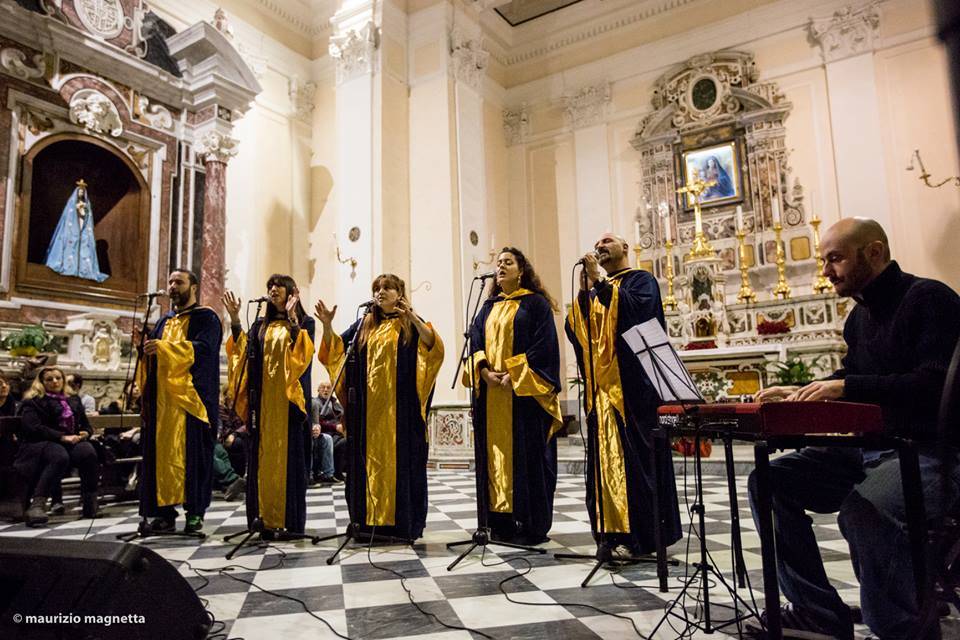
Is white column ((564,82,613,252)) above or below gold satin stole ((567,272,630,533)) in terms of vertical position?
above

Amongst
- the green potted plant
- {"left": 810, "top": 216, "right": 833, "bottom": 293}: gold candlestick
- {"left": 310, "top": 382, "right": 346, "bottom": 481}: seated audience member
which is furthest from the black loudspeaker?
{"left": 810, "top": 216, "right": 833, "bottom": 293}: gold candlestick

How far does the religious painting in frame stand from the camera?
31.5 ft

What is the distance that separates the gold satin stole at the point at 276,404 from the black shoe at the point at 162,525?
720 mm

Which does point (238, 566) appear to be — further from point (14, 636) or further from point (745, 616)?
point (745, 616)

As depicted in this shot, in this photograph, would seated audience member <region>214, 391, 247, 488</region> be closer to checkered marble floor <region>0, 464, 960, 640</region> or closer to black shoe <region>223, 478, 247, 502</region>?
black shoe <region>223, 478, 247, 502</region>

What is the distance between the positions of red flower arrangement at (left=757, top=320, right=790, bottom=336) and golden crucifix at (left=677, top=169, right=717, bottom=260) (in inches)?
49.7

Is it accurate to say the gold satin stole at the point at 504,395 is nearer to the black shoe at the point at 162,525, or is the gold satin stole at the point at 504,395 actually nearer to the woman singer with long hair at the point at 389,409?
the woman singer with long hair at the point at 389,409

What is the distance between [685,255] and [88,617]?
9274 mm

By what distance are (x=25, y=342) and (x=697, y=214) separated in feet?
27.7

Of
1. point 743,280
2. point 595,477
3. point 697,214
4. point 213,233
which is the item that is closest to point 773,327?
point 743,280

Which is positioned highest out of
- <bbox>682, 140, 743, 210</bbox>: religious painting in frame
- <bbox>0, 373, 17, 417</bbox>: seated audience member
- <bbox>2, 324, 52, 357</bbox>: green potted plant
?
<bbox>682, 140, 743, 210</bbox>: religious painting in frame

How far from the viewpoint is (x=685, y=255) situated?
379 inches

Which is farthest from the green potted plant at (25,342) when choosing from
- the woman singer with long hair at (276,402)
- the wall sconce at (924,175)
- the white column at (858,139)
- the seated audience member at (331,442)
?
the wall sconce at (924,175)

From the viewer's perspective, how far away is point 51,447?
4836 millimetres
